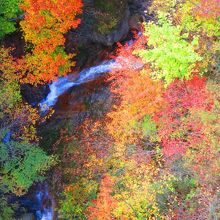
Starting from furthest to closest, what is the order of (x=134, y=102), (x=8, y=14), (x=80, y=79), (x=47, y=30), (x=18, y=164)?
(x=80, y=79) < (x=8, y=14) < (x=47, y=30) < (x=134, y=102) < (x=18, y=164)

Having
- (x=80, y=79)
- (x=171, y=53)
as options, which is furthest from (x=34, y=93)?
(x=171, y=53)

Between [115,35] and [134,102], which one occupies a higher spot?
[115,35]

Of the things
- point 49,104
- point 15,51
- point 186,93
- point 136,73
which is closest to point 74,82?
point 49,104

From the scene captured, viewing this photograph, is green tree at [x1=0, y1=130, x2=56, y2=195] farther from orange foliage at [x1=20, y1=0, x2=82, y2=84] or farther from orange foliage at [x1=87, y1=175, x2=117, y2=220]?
orange foliage at [x1=20, y1=0, x2=82, y2=84]

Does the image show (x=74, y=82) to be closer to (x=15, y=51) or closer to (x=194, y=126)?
(x=15, y=51)

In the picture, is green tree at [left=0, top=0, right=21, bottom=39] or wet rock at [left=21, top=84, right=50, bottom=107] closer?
green tree at [left=0, top=0, right=21, bottom=39]

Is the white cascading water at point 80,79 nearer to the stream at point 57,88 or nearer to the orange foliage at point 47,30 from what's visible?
the stream at point 57,88

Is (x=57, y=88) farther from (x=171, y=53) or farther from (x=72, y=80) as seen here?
(x=171, y=53)

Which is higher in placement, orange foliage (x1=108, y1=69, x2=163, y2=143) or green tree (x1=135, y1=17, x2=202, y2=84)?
green tree (x1=135, y1=17, x2=202, y2=84)

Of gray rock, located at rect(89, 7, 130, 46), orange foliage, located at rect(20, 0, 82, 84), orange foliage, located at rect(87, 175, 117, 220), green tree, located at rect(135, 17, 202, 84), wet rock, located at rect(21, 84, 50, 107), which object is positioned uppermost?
orange foliage, located at rect(20, 0, 82, 84)

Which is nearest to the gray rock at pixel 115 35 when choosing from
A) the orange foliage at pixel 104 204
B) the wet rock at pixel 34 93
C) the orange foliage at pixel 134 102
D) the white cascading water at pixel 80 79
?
the white cascading water at pixel 80 79

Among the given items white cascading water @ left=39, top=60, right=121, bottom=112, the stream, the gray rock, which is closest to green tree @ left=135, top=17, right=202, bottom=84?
the stream
